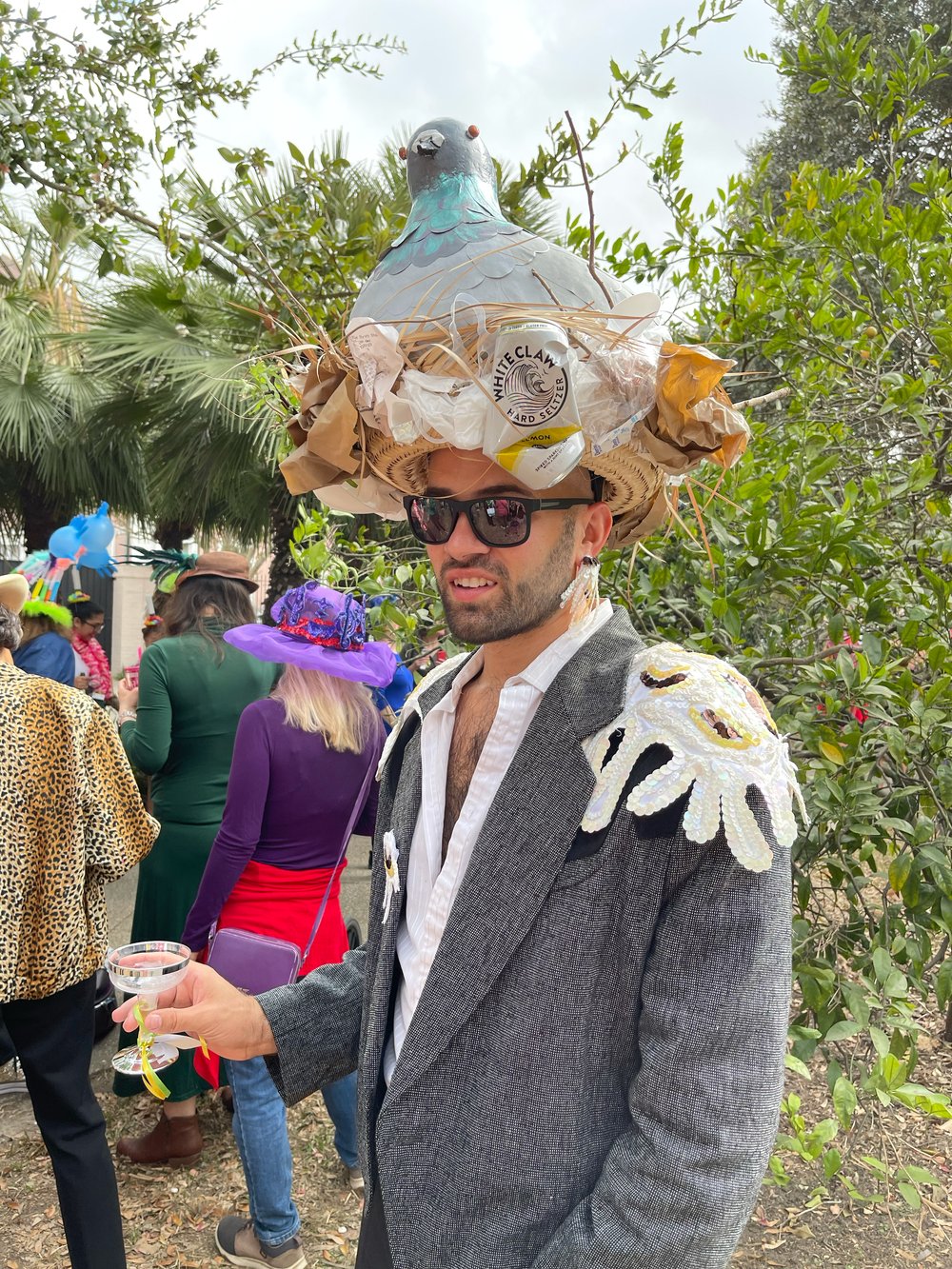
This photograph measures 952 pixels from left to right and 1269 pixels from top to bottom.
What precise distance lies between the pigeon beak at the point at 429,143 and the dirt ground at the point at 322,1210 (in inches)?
112

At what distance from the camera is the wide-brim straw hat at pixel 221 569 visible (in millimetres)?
3621

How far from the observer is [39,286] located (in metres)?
9.65

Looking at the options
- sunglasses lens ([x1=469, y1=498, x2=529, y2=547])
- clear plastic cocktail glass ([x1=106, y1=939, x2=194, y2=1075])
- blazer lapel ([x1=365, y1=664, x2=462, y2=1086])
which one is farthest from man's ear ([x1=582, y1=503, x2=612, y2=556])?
clear plastic cocktail glass ([x1=106, y1=939, x2=194, y2=1075])

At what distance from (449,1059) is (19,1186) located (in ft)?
9.48

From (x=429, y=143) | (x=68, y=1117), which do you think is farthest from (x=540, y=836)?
(x=68, y=1117)

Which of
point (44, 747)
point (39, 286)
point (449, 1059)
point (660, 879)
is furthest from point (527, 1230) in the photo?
point (39, 286)

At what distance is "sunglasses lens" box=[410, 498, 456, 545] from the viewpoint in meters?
1.42

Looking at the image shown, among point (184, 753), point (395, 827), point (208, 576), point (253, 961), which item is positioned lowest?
point (253, 961)

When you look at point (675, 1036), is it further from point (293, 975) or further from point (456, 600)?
point (293, 975)

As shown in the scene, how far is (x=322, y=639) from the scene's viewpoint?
9.88 ft

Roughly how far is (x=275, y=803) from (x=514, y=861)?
1.83 meters

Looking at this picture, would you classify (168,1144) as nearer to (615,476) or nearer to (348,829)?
(348,829)

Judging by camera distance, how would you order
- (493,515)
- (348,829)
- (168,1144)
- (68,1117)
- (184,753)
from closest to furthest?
1. (493,515)
2. (68,1117)
3. (348,829)
4. (168,1144)
5. (184,753)

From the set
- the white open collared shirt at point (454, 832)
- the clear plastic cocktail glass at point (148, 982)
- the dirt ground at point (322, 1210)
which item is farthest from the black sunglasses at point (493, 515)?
the dirt ground at point (322, 1210)
